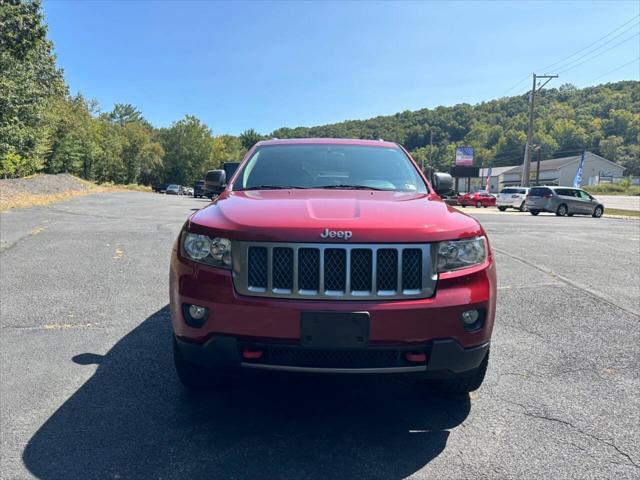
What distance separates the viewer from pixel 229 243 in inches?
96.2

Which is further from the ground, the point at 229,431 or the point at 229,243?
the point at 229,243

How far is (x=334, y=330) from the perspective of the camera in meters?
2.25

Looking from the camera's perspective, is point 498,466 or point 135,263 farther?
point 135,263

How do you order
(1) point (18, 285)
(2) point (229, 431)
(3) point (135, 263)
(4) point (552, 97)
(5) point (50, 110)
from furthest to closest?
(4) point (552, 97)
(5) point (50, 110)
(3) point (135, 263)
(1) point (18, 285)
(2) point (229, 431)

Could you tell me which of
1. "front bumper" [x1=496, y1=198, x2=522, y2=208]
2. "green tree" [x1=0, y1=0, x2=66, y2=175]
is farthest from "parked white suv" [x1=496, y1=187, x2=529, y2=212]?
"green tree" [x1=0, y1=0, x2=66, y2=175]

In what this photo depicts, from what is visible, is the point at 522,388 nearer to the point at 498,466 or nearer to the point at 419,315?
the point at 498,466

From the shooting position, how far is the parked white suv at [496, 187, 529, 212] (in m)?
31.9

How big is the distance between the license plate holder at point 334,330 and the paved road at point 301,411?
62 cm

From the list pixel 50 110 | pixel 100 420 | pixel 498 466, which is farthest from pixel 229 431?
pixel 50 110

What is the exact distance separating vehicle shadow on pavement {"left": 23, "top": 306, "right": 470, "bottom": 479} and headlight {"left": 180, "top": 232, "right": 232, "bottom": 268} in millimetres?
727

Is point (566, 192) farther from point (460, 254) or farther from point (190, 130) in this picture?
point (190, 130)

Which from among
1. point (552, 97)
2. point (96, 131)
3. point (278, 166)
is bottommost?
point (278, 166)

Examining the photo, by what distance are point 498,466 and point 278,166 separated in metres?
2.65

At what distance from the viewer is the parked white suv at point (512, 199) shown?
31.9 metres
